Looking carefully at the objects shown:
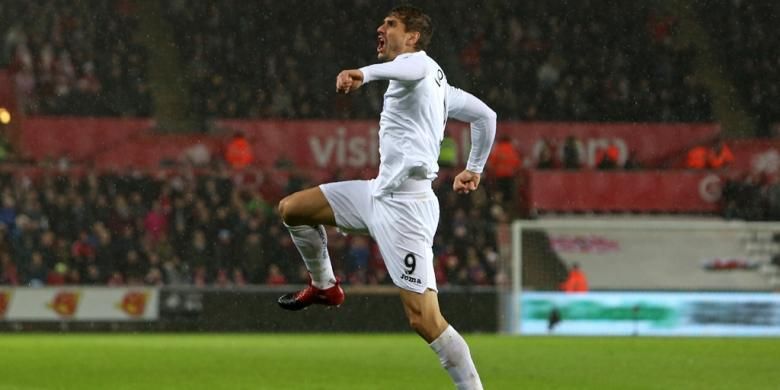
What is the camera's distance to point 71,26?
2739 centimetres

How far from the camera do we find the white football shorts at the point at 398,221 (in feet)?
23.8

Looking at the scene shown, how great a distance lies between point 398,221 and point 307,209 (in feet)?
1.76

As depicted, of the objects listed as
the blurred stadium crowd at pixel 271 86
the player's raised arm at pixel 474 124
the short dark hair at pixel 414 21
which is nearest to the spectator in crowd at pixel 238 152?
the blurred stadium crowd at pixel 271 86

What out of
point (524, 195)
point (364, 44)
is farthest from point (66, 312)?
point (364, 44)

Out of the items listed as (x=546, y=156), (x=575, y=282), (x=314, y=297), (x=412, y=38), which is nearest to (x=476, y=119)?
(x=412, y=38)

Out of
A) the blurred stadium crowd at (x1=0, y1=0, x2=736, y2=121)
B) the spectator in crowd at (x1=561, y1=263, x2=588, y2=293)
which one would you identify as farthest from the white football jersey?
the blurred stadium crowd at (x1=0, y1=0, x2=736, y2=121)

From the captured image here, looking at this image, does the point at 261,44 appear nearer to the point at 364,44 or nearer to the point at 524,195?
the point at 364,44

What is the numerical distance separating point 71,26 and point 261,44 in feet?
12.4

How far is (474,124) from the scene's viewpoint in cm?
775

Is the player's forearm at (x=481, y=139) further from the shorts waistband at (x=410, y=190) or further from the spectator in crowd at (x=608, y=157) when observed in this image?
the spectator in crowd at (x=608, y=157)

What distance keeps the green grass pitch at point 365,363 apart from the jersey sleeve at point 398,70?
3.69 metres

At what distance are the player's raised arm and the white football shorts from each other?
0.25 meters

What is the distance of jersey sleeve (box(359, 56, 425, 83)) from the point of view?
6.42m

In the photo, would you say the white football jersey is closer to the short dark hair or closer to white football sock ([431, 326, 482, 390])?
the short dark hair
